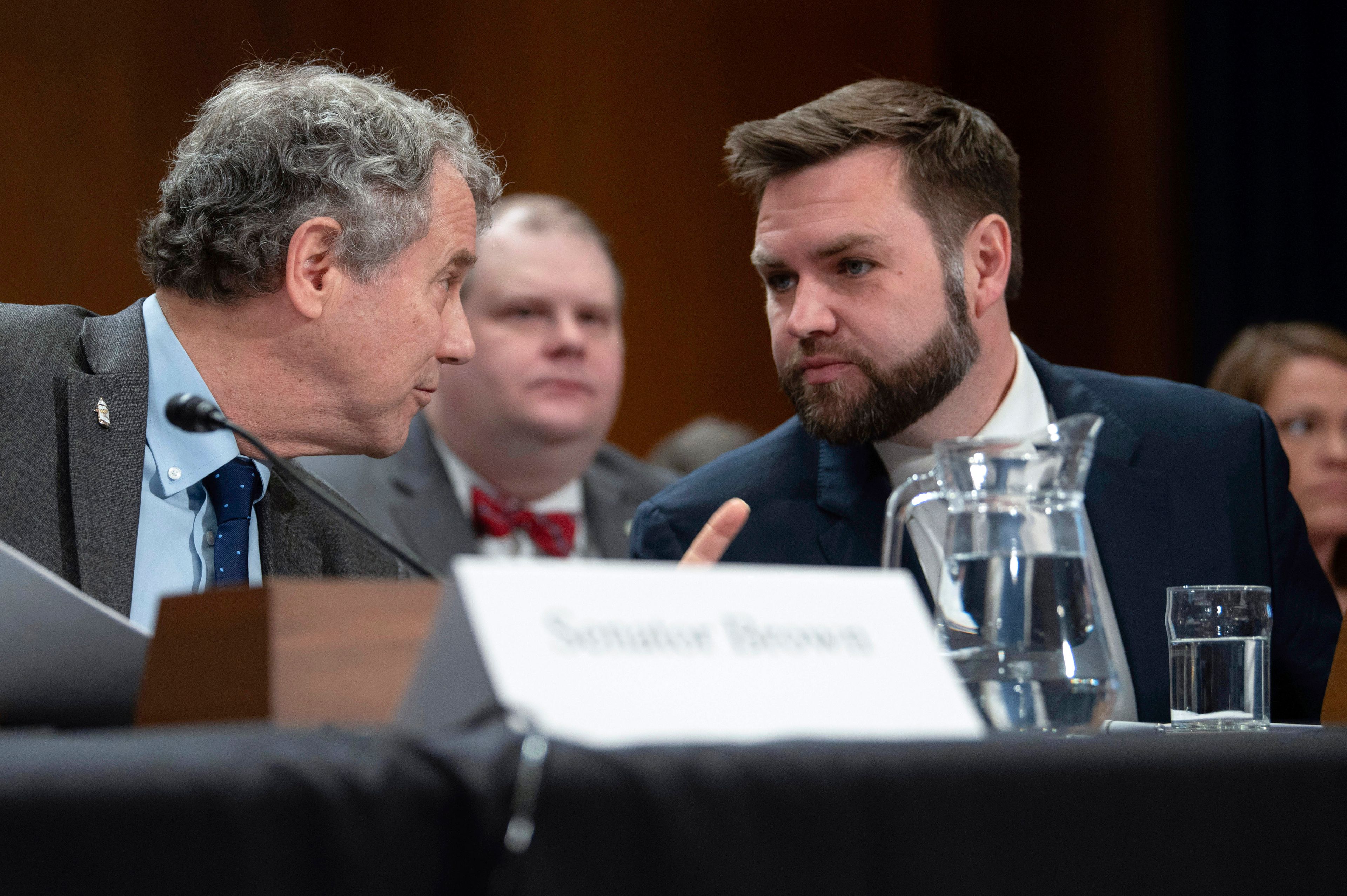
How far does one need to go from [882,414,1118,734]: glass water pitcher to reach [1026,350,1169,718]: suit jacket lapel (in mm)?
761

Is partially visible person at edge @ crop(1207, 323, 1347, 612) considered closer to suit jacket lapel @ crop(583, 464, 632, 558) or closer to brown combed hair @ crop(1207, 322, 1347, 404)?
brown combed hair @ crop(1207, 322, 1347, 404)

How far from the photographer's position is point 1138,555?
1.54 metres

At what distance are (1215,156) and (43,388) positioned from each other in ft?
10.9

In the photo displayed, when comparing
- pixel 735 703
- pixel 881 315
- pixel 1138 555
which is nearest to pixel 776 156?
pixel 881 315

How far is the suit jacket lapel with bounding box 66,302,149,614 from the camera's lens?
1.32 m

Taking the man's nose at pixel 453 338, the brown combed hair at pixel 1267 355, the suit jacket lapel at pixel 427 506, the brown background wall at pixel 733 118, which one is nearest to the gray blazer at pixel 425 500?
the suit jacket lapel at pixel 427 506

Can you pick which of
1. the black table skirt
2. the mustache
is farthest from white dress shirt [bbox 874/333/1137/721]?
the black table skirt

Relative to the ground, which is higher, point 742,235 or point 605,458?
point 742,235

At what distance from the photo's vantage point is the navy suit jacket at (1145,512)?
1.53 meters

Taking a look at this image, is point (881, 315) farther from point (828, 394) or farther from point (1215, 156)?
point (1215, 156)

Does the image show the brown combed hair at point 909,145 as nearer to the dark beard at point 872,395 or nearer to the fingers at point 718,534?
the dark beard at point 872,395

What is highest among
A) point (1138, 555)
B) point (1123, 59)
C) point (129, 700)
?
point (1123, 59)

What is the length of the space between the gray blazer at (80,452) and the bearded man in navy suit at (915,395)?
0.61 meters

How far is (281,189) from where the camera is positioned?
159 centimetres
